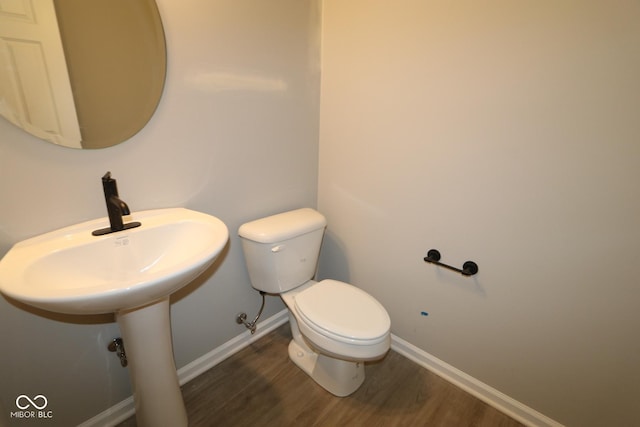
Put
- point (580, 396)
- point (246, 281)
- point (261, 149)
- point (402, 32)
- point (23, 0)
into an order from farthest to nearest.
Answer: point (246, 281)
point (261, 149)
point (402, 32)
point (580, 396)
point (23, 0)

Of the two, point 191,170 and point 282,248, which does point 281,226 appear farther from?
point 191,170

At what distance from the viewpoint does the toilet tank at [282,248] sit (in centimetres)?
133

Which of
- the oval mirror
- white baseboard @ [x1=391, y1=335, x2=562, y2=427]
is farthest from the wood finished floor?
the oval mirror

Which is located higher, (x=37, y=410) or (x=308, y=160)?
(x=308, y=160)

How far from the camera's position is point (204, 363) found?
145 centimetres

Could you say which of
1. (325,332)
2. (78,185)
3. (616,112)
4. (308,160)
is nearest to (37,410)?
(78,185)

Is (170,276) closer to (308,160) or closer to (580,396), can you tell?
(308,160)

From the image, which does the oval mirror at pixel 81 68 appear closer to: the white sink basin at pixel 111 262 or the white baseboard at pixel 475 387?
the white sink basin at pixel 111 262

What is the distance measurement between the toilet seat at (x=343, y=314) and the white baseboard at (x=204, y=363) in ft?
1.76

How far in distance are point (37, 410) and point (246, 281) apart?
0.86 meters

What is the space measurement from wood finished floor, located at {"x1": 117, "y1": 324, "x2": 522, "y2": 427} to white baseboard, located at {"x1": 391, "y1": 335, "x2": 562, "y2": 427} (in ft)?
0.09

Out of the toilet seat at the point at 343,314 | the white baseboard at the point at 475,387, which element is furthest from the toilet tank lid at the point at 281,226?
the white baseboard at the point at 475,387

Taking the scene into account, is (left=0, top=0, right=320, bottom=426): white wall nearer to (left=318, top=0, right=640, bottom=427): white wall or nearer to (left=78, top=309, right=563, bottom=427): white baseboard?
(left=78, top=309, right=563, bottom=427): white baseboard

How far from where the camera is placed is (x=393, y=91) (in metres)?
1.33
